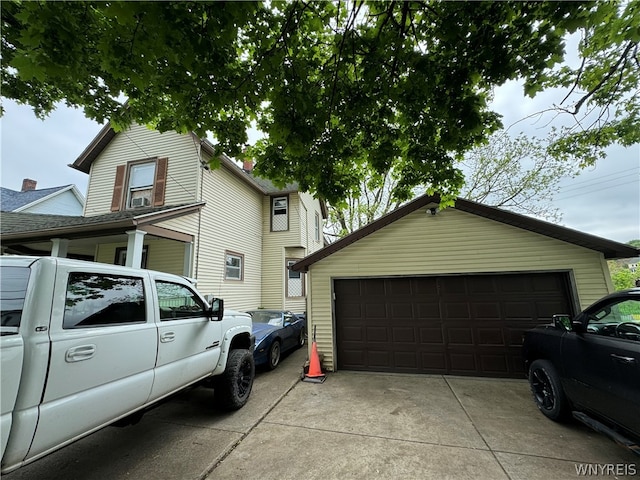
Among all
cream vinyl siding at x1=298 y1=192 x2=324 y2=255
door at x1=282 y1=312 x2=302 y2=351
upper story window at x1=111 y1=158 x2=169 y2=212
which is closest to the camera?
door at x1=282 y1=312 x2=302 y2=351

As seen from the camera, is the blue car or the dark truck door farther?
the blue car

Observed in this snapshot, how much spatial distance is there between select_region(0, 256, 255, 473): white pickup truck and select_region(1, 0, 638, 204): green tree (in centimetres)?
176

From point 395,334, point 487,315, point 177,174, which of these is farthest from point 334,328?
point 177,174

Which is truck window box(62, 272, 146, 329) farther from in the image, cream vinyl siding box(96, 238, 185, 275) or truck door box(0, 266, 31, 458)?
cream vinyl siding box(96, 238, 185, 275)

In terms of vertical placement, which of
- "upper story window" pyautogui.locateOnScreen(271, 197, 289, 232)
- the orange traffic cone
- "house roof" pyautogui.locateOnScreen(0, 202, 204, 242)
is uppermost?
"upper story window" pyautogui.locateOnScreen(271, 197, 289, 232)

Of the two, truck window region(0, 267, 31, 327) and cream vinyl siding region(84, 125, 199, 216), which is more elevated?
cream vinyl siding region(84, 125, 199, 216)

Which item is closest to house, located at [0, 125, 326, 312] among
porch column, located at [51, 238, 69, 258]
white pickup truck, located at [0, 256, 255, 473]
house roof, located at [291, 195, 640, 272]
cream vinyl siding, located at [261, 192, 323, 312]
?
porch column, located at [51, 238, 69, 258]

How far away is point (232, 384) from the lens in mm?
4062

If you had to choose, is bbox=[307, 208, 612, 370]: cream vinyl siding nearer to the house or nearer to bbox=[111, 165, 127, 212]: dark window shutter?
the house

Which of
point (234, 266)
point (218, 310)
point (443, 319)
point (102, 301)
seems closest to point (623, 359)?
point (443, 319)

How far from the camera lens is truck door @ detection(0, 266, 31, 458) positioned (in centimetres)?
158

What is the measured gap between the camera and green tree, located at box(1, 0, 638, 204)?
8.69 ft

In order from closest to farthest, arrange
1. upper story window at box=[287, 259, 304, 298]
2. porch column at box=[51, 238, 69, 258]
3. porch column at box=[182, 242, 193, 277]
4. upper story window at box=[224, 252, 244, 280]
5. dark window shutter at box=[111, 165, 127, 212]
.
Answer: porch column at box=[51, 238, 69, 258] < porch column at box=[182, 242, 193, 277] < dark window shutter at box=[111, 165, 127, 212] < upper story window at box=[224, 252, 244, 280] < upper story window at box=[287, 259, 304, 298]

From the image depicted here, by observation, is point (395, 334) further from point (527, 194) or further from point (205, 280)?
point (527, 194)
